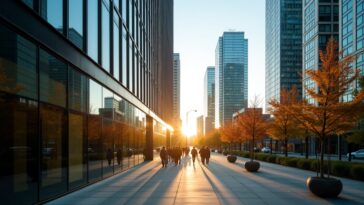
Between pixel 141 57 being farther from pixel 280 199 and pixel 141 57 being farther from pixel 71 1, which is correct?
pixel 280 199

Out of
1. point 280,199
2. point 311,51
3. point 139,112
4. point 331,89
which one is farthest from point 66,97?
point 311,51

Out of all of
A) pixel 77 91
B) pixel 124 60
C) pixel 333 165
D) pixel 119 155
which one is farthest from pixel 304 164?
pixel 77 91

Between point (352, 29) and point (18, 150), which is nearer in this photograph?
point (18, 150)

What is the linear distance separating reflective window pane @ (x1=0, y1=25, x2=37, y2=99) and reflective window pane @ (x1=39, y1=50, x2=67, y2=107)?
0.61 metres

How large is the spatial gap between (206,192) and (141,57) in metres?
20.8

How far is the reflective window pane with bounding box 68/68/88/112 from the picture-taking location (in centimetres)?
1459

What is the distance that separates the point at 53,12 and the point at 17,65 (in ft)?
9.52

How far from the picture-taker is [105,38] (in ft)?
66.0

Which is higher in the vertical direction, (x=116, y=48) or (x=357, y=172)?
(x=116, y=48)

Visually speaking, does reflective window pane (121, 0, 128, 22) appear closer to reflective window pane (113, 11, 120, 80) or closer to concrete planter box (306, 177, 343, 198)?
reflective window pane (113, 11, 120, 80)

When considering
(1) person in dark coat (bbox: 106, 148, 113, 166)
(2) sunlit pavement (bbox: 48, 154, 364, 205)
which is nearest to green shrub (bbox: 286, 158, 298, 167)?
(2) sunlit pavement (bbox: 48, 154, 364, 205)

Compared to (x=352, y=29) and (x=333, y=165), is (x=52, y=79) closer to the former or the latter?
(x=333, y=165)

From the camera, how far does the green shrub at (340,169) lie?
2170 centimetres

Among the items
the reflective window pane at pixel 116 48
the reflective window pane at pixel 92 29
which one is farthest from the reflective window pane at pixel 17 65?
the reflective window pane at pixel 116 48
